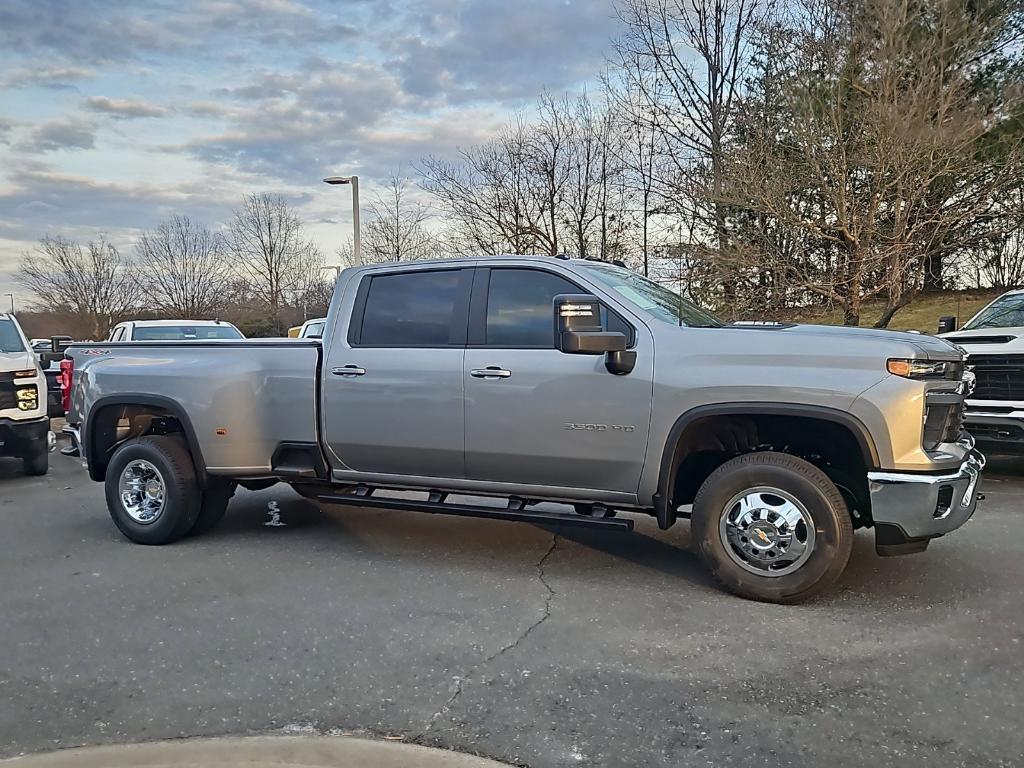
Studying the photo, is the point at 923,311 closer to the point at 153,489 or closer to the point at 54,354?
the point at 54,354

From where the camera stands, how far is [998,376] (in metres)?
7.74

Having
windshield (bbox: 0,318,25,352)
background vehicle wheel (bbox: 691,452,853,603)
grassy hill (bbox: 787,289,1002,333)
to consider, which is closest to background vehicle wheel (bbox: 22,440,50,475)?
windshield (bbox: 0,318,25,352)

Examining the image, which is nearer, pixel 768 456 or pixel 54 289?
pixel 768 456

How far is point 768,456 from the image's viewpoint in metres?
4.59

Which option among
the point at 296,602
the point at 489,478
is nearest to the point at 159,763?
the point at 296,602

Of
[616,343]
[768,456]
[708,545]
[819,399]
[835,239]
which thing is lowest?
[708,545]

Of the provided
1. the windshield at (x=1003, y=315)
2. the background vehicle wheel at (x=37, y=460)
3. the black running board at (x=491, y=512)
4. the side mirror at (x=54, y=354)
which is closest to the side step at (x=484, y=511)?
the black running board at (x=491, y=512)

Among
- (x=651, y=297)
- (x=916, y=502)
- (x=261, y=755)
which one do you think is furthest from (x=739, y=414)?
(x=261, y=755)

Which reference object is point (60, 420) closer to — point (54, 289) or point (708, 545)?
point (708, 545)

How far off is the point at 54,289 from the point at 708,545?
42056mm

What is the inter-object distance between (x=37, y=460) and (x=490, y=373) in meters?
6.83

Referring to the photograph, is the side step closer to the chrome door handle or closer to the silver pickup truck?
the silver pickup truck

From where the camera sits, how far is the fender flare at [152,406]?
5.94 meters

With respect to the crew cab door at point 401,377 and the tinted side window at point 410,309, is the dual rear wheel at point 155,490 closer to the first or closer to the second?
the crew cab door at point 401,377
